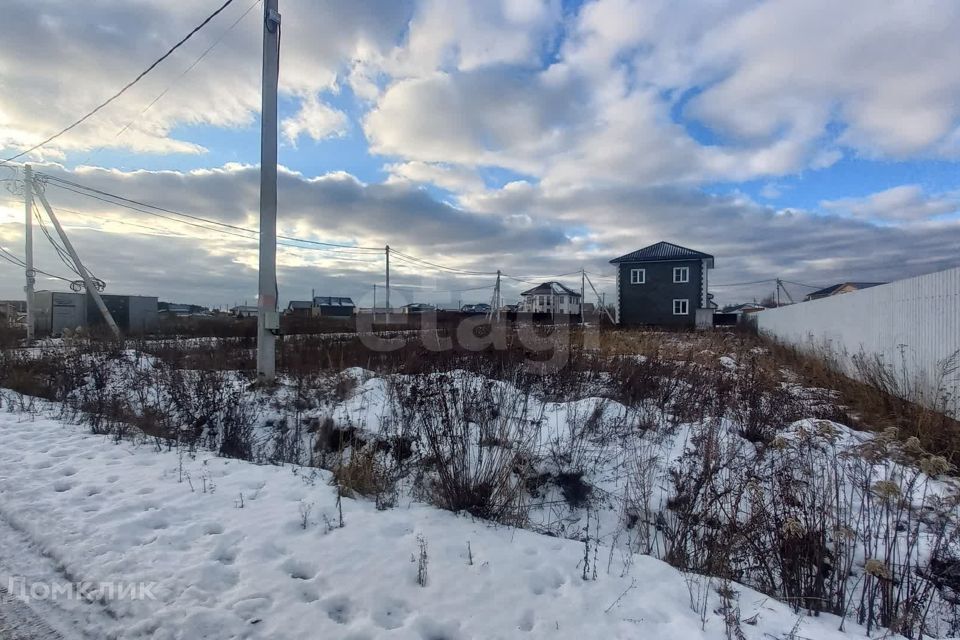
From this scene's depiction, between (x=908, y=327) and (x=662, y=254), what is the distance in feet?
92.0

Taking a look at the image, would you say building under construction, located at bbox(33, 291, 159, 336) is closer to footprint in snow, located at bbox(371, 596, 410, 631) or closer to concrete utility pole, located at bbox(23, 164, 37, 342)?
concrete utility pole, located at bbox(23, 164, 37, 342)

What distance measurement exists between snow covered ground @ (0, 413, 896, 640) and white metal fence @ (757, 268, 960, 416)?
553 centimetres

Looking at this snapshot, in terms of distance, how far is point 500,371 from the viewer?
846 centimetres

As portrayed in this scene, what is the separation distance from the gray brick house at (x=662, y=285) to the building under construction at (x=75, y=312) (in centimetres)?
2886

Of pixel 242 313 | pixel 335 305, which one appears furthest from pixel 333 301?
pixel 242 313

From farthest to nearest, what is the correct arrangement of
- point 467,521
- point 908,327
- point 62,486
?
point 908,327 → point 62,486 → point 467,521

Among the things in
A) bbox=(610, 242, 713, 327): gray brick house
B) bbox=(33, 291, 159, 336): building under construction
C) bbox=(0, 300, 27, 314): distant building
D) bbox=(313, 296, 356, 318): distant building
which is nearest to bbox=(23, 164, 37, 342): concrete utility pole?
bbox=(33, 291, 159, 336): building under construction

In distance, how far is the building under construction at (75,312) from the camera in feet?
66.9

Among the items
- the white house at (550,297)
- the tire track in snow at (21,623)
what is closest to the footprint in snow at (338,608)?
the tire track in snow at (21,623)

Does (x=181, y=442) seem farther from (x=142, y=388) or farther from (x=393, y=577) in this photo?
(x=393, y=577)

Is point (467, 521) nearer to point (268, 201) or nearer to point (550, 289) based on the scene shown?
point (268, 201)

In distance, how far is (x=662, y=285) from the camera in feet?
111

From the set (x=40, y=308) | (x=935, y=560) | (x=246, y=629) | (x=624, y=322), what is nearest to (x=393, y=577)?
(x=246, y=629)

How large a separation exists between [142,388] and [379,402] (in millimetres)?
3740
